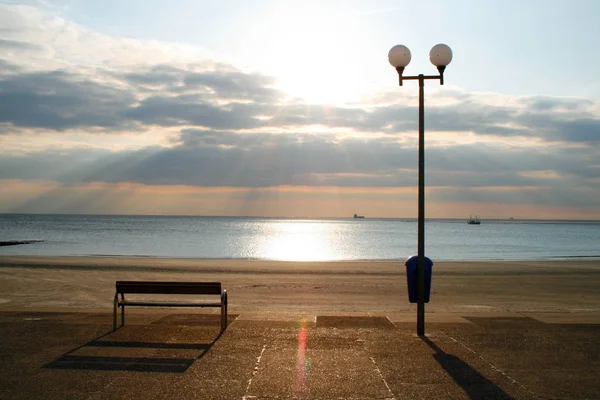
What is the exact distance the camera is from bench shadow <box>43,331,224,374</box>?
723cm

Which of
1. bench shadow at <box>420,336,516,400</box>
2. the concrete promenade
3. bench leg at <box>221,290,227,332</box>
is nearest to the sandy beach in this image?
the concrete promenade

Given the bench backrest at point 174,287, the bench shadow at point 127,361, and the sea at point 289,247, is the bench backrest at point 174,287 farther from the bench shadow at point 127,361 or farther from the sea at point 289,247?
the sea at point 289,247

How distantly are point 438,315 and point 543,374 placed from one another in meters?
4.41

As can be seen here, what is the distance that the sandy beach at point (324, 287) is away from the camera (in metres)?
15.1

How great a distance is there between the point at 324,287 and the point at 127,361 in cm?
1256

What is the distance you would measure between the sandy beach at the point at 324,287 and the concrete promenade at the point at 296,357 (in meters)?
3.22

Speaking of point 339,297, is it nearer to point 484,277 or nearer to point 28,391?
point 484,277

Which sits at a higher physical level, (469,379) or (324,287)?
(469,379)

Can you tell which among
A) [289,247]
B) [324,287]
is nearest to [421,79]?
[324,287]

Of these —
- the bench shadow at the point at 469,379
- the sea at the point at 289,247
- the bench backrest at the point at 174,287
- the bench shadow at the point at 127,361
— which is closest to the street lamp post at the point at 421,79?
the bench shadow at the point at 469,379

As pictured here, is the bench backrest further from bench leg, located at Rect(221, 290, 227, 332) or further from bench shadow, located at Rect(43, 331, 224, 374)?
bench shadow, located at Rect(43, 331, 224, 374)

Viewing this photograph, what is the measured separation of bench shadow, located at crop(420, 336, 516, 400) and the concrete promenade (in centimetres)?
2

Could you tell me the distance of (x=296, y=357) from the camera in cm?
778

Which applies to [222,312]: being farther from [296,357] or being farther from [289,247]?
[289,247]
